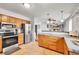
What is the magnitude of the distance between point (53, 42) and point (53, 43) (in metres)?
0.04

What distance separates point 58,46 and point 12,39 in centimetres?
178

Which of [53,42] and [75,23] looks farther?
[53,42]

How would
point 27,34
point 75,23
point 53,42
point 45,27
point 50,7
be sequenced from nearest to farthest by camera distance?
point 50,7 → point 75,23 → point 53,42 → point 45,27 → point 27,34

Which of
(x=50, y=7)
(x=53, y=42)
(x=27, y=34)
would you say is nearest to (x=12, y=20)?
(x=27, y=34)

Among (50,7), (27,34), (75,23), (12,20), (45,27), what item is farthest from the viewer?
(27,34)

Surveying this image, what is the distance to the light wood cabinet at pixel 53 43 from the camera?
369cm

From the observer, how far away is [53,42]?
4.02m

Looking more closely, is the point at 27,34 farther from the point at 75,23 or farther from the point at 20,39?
the point at 75,23

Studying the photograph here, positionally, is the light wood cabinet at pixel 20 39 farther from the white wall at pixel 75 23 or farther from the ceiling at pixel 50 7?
the white wall at pixel 75 23

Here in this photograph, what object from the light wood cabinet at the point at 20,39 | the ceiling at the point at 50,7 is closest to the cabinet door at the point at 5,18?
the ceiling at the point at 50,7

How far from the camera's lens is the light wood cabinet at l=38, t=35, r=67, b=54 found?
3.69m

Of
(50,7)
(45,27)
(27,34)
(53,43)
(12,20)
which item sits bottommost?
(53,43)

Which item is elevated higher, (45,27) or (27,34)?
(45,27)

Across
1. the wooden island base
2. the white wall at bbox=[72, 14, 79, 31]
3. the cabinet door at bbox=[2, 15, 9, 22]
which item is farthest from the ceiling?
the wooden island base
